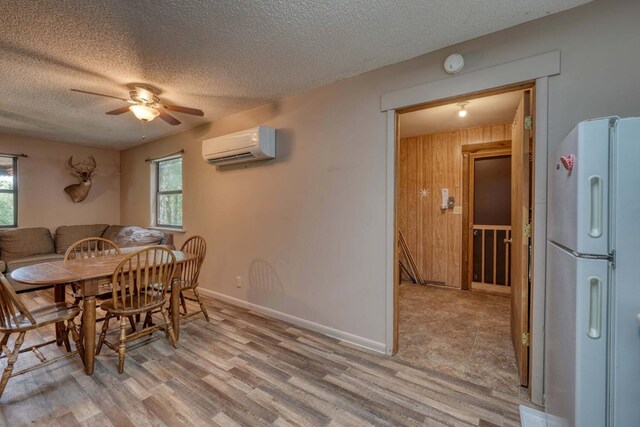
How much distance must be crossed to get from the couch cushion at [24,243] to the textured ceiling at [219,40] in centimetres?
240

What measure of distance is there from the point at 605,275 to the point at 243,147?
2.97 metres

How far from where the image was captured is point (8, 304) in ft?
5.72

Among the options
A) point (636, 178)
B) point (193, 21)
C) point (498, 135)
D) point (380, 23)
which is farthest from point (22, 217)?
point (498, 135)

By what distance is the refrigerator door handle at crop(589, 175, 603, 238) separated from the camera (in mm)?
974

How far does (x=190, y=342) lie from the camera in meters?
2.55

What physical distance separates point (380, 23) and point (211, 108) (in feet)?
7.45

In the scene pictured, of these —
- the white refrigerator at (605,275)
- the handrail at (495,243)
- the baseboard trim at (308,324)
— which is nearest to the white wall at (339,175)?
the baseboard trim at (308,324)

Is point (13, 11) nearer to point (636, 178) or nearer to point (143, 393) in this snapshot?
point (143, 393)

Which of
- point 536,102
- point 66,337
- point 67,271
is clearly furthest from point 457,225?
point 66,337

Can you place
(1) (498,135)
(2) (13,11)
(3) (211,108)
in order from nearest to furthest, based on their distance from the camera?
(2) (13,11)
(3) (211,108)
(1) (498,135)

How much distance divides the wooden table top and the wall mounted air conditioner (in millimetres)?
1299

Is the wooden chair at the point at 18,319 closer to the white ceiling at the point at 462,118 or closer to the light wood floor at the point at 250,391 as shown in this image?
the light wood floor at the point at 250,391

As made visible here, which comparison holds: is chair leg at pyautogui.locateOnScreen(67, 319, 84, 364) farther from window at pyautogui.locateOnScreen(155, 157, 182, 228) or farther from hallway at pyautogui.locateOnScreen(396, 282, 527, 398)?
hallway at pyautogui.locateOnScreen(396, 282, 527, 398)

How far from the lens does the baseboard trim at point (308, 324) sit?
243 centimetres
